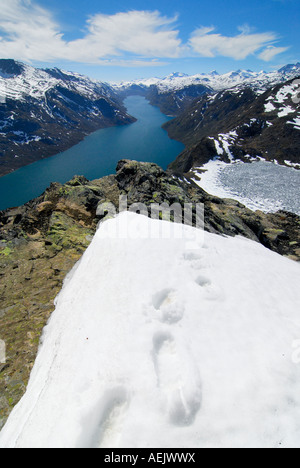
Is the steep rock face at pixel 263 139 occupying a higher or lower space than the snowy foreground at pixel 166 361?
higher

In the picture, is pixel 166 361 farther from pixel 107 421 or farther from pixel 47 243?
pixel 47 243

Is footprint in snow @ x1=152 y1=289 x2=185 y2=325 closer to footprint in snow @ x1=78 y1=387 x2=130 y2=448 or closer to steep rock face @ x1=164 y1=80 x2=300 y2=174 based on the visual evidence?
footprint in snow @ x1=78 y1=387 x2=130 y2=448

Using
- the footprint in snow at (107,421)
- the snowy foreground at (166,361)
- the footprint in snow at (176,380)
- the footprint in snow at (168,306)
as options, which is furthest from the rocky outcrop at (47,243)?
the footprint in snow at (168,306)

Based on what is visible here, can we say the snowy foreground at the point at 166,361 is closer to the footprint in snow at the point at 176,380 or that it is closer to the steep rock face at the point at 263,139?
the footprint in snow at the point at 176,380

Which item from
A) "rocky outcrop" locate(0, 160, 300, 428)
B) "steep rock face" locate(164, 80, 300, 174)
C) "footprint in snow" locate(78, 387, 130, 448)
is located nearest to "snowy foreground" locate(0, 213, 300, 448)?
"footprint in snow" locate(78, 387, 130, 448)

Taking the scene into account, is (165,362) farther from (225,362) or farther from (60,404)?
A: (60,404)

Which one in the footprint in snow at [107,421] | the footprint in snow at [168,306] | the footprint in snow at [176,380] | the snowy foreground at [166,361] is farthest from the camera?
Answer: the footprint in snow at [168,306]

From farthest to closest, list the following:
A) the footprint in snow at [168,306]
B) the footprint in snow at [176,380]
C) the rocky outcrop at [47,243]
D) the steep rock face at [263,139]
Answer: the steep rock face at [263,139]
the rocky outcrop at [47,243]
the footprint in snow at [168,306]
the footprint in snow at [176,380]
